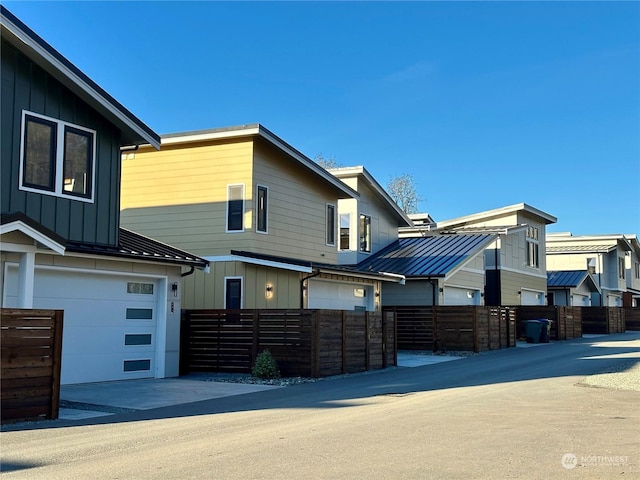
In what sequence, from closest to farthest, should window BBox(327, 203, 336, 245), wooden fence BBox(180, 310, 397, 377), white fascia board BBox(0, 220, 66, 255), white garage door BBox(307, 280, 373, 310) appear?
white fascia board BBox(0, 220, 66, 255) → wooden fence BBox(180, 310, 397, 377) → white garage door BBox(307, 280, 373, 310) → window BBox(327, 203, 336, 245)

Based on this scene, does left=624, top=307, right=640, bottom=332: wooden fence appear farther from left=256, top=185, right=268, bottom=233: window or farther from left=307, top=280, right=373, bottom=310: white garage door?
left=256, top=185, right=268, bottom=233: window

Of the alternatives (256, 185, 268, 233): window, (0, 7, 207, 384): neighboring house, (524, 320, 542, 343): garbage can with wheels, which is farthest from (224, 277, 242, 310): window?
(524, 320, 542, 343): garbage can with wheels

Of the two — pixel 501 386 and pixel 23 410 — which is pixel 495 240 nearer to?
pixel 501 386

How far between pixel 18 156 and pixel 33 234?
240 cm

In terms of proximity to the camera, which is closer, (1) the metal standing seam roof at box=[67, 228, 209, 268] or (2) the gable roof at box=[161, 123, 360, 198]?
(1) the metal standing seam roof at box=[67, 228, 209, 268]

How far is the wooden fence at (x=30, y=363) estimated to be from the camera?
11023 millimetres

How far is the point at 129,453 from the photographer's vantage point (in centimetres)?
869

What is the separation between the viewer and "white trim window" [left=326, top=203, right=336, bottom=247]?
2614 centimetres

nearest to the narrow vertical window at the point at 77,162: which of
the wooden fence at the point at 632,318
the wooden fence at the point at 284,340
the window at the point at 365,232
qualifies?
the wooden fence at the point at 284,340

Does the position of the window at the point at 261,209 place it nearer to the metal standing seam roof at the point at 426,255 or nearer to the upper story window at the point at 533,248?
the metal standing seam roof at the point at 426,255

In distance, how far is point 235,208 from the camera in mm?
21891

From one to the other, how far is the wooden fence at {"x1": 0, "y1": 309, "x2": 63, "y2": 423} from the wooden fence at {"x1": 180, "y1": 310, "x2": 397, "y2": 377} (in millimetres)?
6872

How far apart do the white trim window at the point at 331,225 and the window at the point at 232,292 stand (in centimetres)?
560

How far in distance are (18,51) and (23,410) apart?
304 inches
